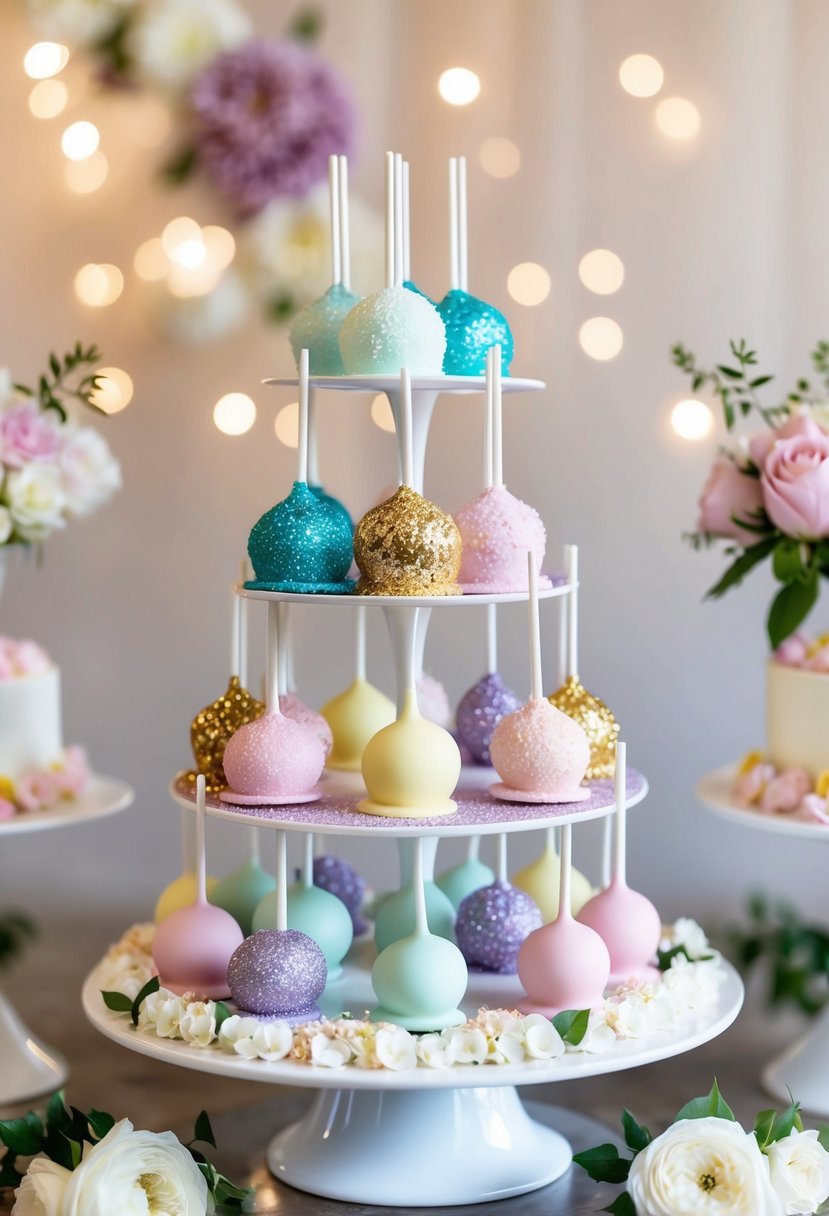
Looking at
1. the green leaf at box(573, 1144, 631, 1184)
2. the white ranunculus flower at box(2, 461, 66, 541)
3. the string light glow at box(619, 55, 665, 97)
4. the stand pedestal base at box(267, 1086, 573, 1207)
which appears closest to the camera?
the green leaf at box(573, 1144, 631, 1184)

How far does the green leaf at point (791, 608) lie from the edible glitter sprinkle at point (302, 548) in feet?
2.26

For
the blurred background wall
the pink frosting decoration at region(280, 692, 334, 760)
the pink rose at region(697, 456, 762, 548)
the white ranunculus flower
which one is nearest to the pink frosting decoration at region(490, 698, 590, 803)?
the pink frosting decoration at region(280, 692, 334, 760)

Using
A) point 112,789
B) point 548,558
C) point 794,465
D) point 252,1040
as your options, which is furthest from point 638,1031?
point 548,558

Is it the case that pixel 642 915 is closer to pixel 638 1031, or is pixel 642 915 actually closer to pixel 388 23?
pixel 638 1031

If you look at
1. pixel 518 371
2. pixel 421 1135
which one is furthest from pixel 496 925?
pixel 518 371

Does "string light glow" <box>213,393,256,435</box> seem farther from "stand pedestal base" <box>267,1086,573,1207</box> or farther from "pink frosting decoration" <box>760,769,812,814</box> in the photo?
"stand pedestal base" <box>267,1086,573,1207</box>

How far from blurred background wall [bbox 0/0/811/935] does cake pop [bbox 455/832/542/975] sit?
3.04 feet

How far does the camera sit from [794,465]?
6.67 ft

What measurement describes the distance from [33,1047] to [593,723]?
0.95 metres

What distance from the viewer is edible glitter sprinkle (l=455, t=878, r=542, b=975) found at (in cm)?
184

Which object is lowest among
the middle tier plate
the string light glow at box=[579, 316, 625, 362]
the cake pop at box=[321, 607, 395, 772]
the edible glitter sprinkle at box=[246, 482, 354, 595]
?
the middle tier plate

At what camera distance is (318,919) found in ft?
5.90

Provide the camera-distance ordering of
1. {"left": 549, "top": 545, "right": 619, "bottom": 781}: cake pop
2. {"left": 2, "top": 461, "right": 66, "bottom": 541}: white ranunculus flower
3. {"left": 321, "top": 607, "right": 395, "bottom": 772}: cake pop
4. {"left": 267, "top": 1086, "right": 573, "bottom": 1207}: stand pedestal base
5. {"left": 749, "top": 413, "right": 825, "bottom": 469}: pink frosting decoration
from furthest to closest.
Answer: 1. {"left": 2, "top": 461, "right": 66, "bottom": 541}: white ranunculus flower
2. {"left": 749, "top": 413, "right": 825, "bottom": 469}: pink frosting decoration
3. {"left": 321, "top": 607, "right": 395, "bottom": 772}: cake pop
4. {"left": 549, "top": 545, "right": 619, "bottom": 781}: cake pop
5. {"left": 267, "top": 1086, "right": 573, "bottom": 1207}: stand pedestal base

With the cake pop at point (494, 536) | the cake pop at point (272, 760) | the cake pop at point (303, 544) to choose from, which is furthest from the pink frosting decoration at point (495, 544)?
the cake pop at point (272, 760)
